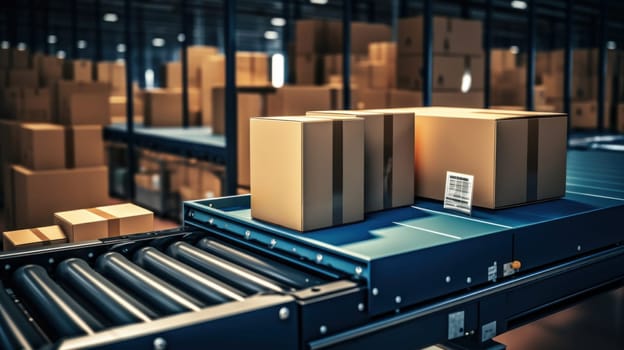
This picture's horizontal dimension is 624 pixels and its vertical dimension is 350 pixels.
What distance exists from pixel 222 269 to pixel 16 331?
664 millimetres

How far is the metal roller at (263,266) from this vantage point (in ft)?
6.21

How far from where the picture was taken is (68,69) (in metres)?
9.45

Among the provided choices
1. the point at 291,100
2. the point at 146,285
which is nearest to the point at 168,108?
the point at 291,100

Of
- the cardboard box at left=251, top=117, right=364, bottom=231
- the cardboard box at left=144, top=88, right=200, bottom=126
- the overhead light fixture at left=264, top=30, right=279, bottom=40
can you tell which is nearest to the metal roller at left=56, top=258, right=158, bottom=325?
the cardboard box at left=251, top=117, right=364, bottom=231

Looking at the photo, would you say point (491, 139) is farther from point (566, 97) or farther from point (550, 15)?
point (550, 15)

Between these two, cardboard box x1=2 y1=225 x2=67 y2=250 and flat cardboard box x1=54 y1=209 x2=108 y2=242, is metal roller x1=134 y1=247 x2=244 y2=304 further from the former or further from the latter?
cardboard box x1=2 y1=225 x2=67 y2=250

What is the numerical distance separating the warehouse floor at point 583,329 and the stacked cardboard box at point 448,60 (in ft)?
10.6

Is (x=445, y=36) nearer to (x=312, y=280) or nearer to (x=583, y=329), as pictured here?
(x=583, y=329)

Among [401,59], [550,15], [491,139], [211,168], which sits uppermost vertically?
[550,15]

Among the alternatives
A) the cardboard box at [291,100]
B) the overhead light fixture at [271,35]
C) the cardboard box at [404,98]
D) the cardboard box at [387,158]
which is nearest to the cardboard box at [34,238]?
the cardboard box at [387,158]

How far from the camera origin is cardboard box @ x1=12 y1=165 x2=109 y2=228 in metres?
6.04

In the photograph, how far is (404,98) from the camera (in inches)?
277

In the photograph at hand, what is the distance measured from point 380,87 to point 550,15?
26.4 feet

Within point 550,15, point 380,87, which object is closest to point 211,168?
point 380,87
